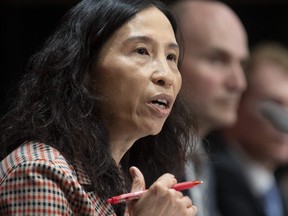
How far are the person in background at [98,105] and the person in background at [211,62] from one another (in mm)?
1041

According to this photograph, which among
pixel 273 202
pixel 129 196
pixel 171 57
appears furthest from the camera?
pixel 273 202

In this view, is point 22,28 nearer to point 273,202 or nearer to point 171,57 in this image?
point 273,202

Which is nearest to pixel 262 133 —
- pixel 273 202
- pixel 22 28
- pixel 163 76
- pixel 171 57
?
pixel 273 202

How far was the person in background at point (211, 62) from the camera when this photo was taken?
302cm

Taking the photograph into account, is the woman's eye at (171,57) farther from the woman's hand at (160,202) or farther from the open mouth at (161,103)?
the woman's hand at (160,202)

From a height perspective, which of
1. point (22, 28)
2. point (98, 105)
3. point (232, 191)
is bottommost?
point (232, 191)

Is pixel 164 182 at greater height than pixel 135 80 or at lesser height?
lesser

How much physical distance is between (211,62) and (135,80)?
4.28 feet

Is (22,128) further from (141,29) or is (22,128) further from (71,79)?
(141,29)

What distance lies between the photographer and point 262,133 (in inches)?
140

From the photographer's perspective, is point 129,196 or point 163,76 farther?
point 163,76

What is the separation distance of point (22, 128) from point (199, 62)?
1379mm

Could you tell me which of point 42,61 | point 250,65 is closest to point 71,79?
point 42,61

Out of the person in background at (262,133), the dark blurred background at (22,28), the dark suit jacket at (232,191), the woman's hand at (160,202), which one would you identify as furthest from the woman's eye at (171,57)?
the person in background at (262,133)
